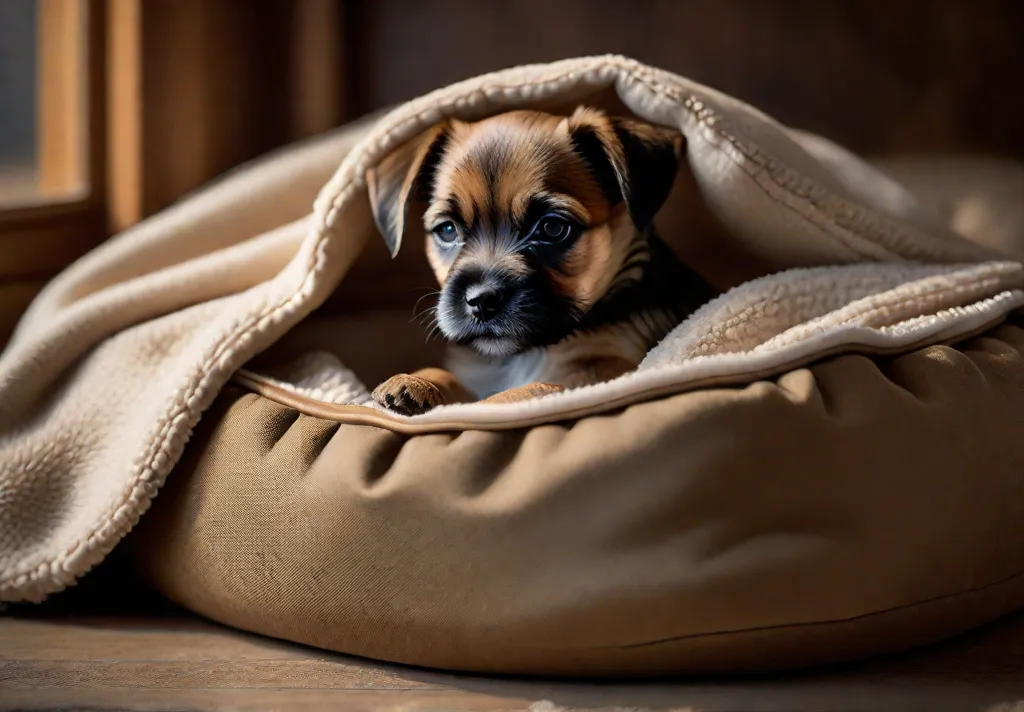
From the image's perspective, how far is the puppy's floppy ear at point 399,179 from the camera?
1.82 meters

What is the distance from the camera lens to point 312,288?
69.3 inches

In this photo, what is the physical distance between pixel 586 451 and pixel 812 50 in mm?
2060

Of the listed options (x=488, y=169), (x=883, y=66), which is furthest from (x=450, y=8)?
(x=488, y=169)

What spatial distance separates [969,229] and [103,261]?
75.7 inches

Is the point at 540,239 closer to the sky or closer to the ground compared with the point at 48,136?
closer to the sky

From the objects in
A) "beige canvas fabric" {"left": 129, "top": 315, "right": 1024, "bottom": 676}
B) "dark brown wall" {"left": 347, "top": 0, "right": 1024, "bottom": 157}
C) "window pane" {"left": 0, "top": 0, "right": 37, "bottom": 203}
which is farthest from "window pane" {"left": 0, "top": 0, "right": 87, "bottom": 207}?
"beige canvas fabric" {"left": 129, "top": 315, "right": 1024, "bottom": 676}

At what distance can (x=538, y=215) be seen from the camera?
1737 millimetres

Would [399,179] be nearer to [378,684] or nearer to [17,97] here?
[378,684]

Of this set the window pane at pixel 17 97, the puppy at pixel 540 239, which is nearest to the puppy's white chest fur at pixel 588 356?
the puppy at pixel 540 239

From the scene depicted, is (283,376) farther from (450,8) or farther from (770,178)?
(450,8)

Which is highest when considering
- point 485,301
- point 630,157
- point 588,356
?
point 630,157

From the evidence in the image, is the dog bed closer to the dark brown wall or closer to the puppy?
the puppy

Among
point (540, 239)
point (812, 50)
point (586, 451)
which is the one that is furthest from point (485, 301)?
point (812, 50)

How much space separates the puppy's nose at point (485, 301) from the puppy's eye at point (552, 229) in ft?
0.44
